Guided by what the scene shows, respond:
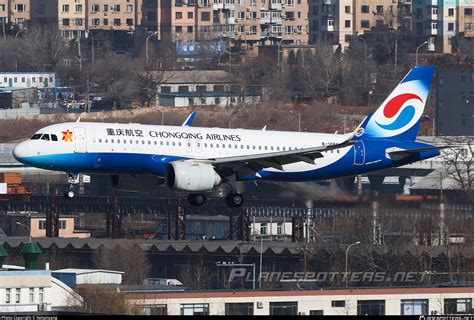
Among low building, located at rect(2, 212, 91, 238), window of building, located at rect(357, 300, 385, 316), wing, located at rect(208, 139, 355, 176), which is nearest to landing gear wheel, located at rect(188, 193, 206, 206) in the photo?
wing, located at rect(208, 139, 355, 176)

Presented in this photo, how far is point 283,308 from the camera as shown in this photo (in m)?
92.2

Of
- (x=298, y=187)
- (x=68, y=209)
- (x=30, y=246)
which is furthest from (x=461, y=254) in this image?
(x=68, y=209)

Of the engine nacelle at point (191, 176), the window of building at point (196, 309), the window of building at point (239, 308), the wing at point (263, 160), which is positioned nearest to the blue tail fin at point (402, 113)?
the wing at point (263, 160)

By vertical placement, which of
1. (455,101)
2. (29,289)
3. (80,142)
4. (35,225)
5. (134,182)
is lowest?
(29,289)

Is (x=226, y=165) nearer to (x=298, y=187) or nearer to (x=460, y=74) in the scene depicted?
(x=298, y=187)

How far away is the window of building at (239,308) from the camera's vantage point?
299ft

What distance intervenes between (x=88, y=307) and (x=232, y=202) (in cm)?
1000

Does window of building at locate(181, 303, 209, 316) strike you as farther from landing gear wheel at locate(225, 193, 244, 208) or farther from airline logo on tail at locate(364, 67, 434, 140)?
airline logo on tail at locate(364, 67, 434, 140)

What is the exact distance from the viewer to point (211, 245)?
126125 mm

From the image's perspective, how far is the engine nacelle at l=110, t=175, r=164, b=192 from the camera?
90731 millimetres

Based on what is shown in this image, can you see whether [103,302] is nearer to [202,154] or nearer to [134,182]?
[134,182]

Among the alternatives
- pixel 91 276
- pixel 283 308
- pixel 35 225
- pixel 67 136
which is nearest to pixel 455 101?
pixel 35 225

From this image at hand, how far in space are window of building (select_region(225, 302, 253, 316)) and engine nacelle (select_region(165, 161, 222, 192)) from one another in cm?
550

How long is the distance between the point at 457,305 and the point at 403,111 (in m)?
10.4
